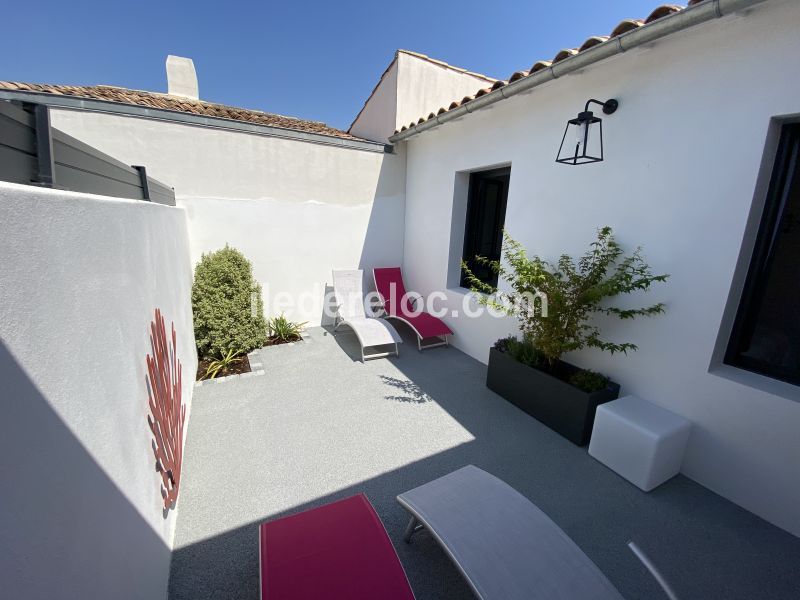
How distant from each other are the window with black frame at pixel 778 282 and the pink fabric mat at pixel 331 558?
3.39 meters

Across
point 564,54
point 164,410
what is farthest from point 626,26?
point 164,410

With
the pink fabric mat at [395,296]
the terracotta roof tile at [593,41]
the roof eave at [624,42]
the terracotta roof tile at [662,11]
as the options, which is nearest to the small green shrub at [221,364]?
the pink fabric mat at [395,296]

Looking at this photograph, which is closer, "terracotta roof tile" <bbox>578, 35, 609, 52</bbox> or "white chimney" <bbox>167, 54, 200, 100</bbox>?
"terracotta roof tile" <bbox>578, 35, 609, 52</bbox>

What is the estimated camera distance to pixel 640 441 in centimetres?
295

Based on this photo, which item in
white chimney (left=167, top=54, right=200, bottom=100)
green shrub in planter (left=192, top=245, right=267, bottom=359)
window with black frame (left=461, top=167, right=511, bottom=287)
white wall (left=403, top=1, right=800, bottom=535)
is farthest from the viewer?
white chimney (left=167, top=54, right=200, bottom=100)

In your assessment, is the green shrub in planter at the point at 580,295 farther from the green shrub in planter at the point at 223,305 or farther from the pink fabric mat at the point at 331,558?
the green shrub in planter at the point at 223,305

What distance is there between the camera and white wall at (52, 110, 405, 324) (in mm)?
5000

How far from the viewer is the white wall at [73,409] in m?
0.79

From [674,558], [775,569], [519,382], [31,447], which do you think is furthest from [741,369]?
[31,447]

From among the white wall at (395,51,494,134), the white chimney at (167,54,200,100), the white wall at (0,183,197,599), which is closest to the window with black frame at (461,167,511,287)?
the white wall at (395,51,494,134)

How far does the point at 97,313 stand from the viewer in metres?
1.36

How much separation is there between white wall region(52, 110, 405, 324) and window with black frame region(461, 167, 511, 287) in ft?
5.97

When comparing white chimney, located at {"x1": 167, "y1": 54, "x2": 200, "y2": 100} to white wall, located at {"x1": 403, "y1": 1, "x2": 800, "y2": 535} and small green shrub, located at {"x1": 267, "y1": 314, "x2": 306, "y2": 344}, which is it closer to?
small green shrub, located at {"x1": 267, "y1": 314, "x2": 306, "y2": 344}

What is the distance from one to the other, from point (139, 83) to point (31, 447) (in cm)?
1004
